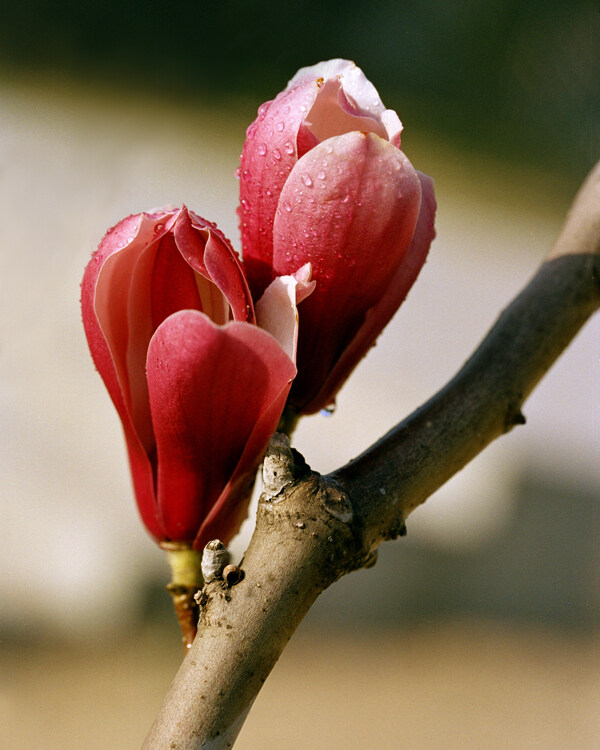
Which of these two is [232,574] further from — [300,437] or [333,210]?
[300,437]

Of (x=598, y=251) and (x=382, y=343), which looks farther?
(x=382, y=343)

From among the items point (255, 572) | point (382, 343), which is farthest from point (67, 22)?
point (382, 343)

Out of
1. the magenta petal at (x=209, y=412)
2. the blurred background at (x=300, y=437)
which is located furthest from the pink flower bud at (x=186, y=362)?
the blurred background at (x=300, y=437)

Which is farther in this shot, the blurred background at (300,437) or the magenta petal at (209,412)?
the blurred background at (300,437)

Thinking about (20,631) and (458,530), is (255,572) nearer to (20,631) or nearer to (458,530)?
(20,631)

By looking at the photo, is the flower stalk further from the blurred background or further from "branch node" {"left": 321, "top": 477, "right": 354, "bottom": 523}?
the blurred background

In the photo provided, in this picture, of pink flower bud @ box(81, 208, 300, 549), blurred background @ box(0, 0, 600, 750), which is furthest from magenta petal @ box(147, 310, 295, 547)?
blurred background @ box(0, 0, 600, 750)

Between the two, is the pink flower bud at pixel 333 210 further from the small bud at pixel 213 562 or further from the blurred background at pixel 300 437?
the blurred background at pixel 300 437
